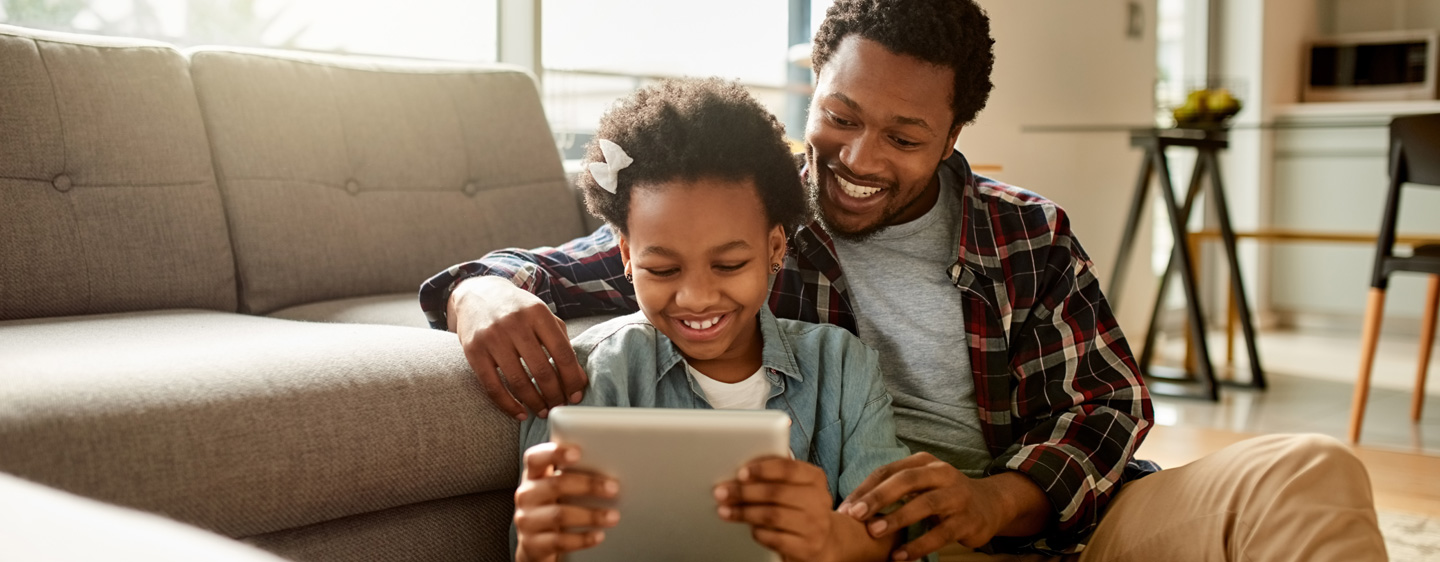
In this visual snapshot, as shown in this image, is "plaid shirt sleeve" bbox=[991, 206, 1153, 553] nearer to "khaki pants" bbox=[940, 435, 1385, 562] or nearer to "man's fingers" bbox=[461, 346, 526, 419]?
"khaki pants" bbox=[940, 435, 1385, 562]

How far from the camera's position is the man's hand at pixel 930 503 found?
1061mm

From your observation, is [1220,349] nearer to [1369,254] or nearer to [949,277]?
[1369,254]

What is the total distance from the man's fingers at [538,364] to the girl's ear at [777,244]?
266mm

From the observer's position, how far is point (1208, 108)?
360 cm

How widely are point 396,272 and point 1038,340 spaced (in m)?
1.06

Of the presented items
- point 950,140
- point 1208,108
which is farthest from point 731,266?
point 1208,108

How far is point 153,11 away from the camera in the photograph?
2.44m

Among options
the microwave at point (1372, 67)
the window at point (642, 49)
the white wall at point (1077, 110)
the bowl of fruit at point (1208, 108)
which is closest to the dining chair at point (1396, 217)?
the bowl of fruit at point (1208, 108)

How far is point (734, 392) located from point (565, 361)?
0.64 ft

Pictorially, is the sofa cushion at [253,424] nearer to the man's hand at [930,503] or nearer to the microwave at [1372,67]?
the man's hand at [930,503]

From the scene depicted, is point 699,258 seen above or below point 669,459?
above

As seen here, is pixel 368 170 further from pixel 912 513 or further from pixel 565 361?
pixel 912 513

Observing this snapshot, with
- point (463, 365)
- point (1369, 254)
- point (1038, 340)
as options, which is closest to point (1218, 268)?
point (1369, 254)

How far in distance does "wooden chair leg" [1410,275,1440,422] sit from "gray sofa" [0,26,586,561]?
7.80 feet
